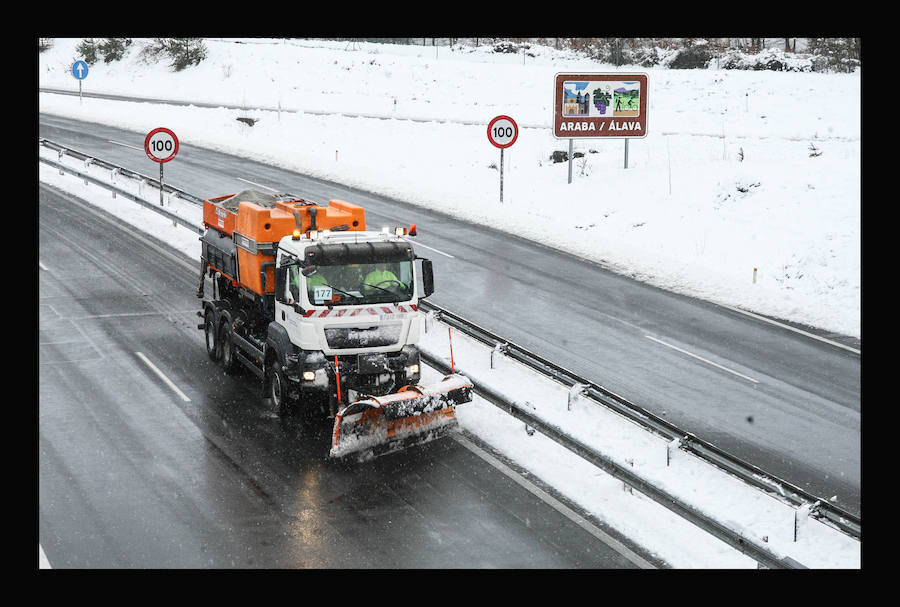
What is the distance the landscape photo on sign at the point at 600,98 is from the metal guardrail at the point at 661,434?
1694 centimetres

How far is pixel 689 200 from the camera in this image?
31.1 meters

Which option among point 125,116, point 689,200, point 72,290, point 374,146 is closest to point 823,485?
point 72,290

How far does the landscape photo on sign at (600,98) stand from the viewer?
3266 cm

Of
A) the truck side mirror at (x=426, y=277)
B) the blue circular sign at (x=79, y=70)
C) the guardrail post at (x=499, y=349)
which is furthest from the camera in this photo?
the blue circular sign at (x=79, y=70)

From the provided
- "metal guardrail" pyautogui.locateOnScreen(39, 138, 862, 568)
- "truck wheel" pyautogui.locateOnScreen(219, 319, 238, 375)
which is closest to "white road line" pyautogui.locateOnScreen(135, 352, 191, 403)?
"truck wheel" pyautogui.locateOnScreen(219, 319, 238, 375)

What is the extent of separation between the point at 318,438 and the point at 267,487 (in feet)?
5.70

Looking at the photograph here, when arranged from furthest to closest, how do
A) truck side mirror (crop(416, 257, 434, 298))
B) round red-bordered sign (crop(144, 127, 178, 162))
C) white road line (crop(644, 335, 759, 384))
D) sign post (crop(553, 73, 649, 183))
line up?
sign post (crop(553, 73, 649, 183)) → round red-bordered sign (crop(144, 127, 178, 162)) → white road line (crop(644, 335, 759, 384)) → truck side mirror (crop(416, 257, 434, 298))

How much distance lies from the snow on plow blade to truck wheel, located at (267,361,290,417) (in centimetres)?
121

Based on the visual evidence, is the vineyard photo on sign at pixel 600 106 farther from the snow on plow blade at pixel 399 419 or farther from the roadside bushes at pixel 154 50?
the roadside bushes at pixel 154 50

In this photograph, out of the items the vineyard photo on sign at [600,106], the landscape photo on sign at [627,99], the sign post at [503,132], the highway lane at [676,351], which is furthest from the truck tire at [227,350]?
the landscape photo on sign at [627,99]

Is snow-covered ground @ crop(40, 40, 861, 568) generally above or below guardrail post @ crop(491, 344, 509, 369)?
above

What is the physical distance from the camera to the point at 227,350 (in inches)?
631

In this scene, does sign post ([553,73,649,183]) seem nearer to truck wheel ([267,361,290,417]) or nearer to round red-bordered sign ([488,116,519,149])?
round red-bordered sign ([488,116,519,149])

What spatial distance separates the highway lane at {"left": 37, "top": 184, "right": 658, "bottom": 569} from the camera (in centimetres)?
1004
